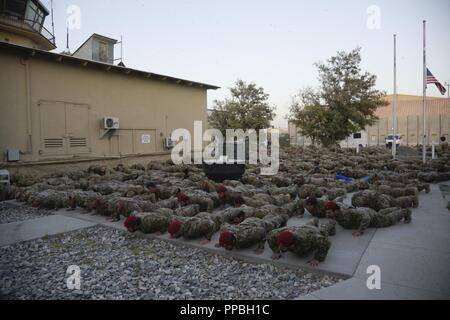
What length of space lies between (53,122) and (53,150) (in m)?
1.24

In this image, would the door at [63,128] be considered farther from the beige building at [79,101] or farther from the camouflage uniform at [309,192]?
the camouflage uniform at [309,192]

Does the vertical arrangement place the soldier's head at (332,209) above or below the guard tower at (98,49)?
below

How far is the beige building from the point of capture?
44.4ft

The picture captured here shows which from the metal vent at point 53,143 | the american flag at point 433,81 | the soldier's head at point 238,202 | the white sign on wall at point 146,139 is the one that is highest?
the american flag at point 433,81

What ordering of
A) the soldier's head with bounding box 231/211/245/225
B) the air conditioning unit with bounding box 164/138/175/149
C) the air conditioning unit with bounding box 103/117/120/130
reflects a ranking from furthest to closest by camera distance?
the air conditioning unit with bounding box 164/138/175/149
the air conditioning unit with bounding box 103/117/120/130
the soldier's head with bounding box 231/211/245/225

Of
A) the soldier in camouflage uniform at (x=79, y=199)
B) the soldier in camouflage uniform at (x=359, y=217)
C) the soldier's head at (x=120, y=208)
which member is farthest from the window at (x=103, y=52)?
the soldier in camouflage uniform at (x=359, y=217)

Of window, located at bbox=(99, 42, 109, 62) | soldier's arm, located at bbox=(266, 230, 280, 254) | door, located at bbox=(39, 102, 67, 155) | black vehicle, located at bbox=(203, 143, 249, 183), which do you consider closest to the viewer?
soldier's arm, located at bbox=(266, 230, 280, 254)

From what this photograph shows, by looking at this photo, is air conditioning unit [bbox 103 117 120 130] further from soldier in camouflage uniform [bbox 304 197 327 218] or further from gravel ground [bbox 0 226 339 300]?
soldier in camouflage uniform [bbox 304 197 327 218]

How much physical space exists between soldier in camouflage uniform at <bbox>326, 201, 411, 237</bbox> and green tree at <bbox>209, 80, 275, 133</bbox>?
3227 centimetres

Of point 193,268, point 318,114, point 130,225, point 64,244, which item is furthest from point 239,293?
point 318,114

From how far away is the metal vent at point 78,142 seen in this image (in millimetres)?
15656

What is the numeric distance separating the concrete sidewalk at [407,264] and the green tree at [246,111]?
3232cm
